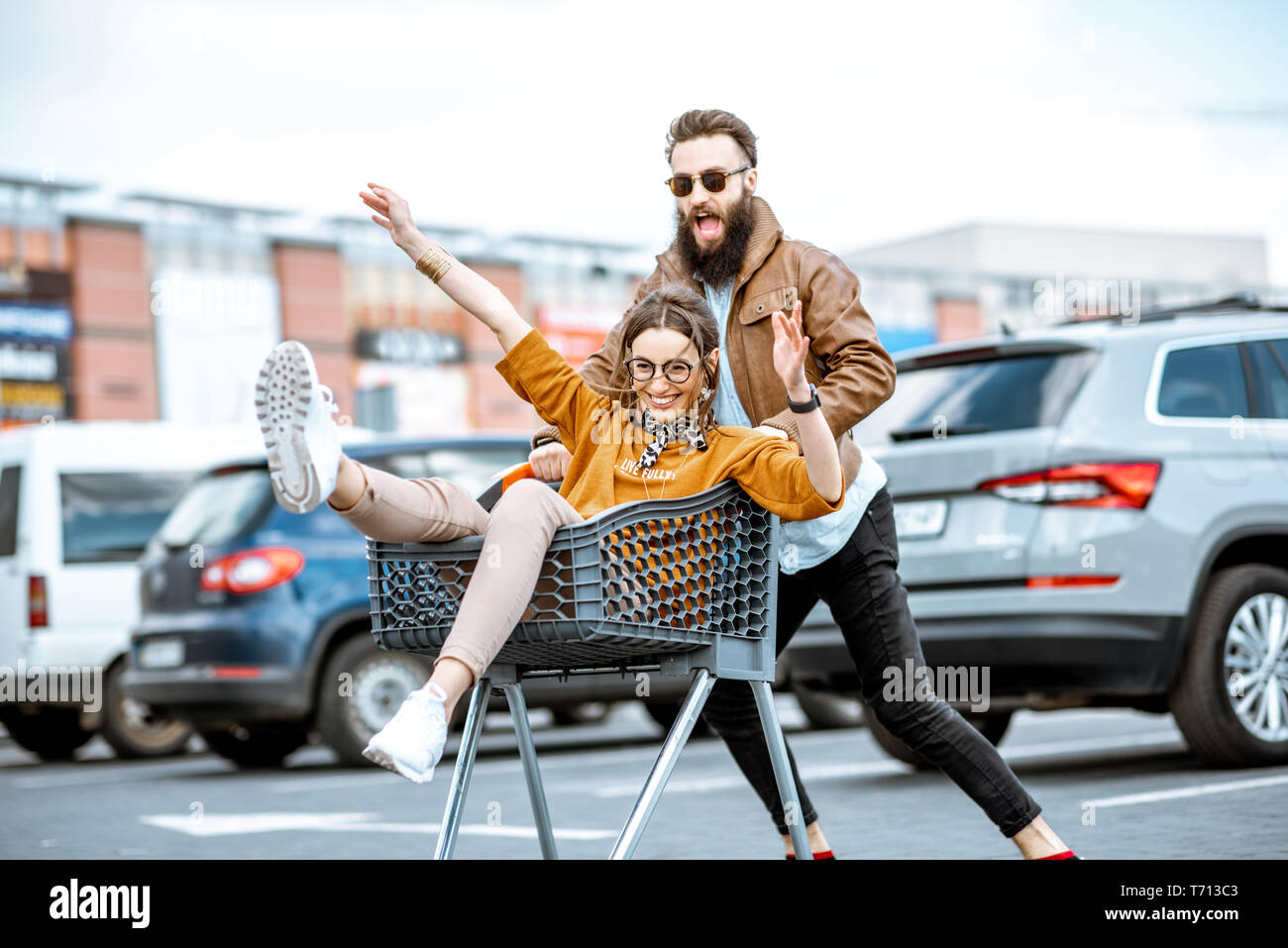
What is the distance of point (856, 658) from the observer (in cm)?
431

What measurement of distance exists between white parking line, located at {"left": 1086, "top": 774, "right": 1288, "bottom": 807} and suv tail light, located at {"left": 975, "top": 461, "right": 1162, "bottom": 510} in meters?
1.08

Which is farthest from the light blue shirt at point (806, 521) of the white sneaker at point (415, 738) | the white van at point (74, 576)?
the white van at point (74, 576)

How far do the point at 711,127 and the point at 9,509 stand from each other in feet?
31.3

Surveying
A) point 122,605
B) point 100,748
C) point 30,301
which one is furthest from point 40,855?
point 30,301

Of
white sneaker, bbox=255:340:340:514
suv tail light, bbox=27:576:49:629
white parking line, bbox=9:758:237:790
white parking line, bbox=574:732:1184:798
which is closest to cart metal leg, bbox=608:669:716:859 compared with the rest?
white sneaker, bbox=255:340:340:514

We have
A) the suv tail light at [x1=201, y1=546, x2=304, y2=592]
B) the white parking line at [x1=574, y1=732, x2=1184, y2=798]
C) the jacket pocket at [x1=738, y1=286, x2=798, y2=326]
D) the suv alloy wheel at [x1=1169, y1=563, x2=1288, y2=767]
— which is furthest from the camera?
the suv tail light at [x1=201, y1=546, x2=304, y2=592]

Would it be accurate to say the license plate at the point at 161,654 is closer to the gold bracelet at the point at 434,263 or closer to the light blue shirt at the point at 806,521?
the light blue shirt at the point at 806,521

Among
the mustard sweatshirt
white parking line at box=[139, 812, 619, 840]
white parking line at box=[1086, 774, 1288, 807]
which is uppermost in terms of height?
the mustard sweatshirt

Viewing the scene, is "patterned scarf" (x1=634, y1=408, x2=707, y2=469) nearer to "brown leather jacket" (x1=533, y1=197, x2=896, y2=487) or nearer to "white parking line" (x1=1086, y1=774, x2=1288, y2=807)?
"brown leather jacket" (x1=533, y1=197, x2=896, y2=487)

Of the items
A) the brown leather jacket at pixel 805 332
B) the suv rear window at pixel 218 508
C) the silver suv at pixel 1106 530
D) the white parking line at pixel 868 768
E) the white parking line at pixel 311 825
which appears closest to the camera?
the brown leather jacket at pixel 805 332

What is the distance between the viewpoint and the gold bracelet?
3.88m

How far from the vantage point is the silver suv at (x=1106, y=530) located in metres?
6.73

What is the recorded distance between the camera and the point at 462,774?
12.3 feet

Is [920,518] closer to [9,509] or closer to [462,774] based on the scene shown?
[462,774]
